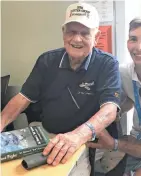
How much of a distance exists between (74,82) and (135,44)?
1.47ft

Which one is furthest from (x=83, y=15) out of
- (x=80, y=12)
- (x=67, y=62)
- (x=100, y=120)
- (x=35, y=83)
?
(x=100, y=120)

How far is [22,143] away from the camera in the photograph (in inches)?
40.5

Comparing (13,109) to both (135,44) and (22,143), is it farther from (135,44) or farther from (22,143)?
(135,44)

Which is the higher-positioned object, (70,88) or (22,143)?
(70,88)

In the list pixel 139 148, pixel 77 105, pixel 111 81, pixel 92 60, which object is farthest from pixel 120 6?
pixel 139 148

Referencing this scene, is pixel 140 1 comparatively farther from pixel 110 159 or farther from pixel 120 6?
pixel 110 159

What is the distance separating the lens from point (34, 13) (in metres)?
2.16

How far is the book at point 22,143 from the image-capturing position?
0.98 meters

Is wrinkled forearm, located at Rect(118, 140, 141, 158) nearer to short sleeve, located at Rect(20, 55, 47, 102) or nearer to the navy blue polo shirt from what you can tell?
the navy blue polo shirt

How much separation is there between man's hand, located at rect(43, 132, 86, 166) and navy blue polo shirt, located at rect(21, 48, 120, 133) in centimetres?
37

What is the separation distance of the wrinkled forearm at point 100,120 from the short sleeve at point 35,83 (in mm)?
477

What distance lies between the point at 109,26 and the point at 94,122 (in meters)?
1.00

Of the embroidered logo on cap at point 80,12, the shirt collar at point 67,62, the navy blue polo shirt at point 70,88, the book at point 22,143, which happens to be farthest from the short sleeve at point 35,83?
the book at point 22,143

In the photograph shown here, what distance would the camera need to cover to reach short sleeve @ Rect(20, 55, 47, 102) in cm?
158
